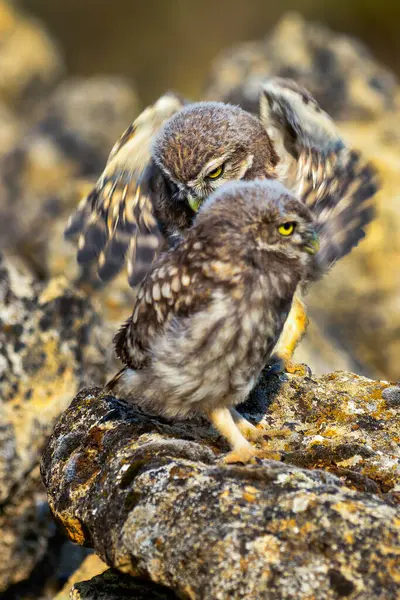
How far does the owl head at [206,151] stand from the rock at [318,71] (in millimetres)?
5631

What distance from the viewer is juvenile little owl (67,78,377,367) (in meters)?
5.13

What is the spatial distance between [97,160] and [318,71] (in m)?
5.10

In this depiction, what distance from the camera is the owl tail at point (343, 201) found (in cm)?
532

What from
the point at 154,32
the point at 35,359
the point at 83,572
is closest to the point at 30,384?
the point at 35,359

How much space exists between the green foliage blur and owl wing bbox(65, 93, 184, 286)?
21551mm

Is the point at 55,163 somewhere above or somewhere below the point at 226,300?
above

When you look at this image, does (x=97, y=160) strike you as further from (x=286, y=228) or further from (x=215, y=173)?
(x=286, y=228)

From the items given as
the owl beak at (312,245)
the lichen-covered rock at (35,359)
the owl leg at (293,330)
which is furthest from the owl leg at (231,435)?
the lichen-covered rock at (35,359)

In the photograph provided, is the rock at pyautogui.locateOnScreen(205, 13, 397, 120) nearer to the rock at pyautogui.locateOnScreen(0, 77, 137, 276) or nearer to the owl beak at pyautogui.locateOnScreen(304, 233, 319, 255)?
the rock at pyautogui.locateOnScreen(0, 77, 137, 276)

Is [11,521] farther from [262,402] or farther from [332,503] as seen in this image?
[332,503]

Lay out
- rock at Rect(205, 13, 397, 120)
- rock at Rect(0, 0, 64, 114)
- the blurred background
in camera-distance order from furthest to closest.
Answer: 1. rock at Rect(0, 0, 64, 114)
2. rock at Rect(205, 13, 397, 120)
3. the blurred background

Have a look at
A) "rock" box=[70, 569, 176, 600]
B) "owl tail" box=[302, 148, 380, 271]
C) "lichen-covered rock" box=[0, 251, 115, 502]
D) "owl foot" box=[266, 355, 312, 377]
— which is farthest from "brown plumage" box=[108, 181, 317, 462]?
"lichen-covered rock" box=[0, 251, 115, 502]

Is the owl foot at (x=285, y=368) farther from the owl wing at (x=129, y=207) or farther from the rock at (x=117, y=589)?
the rock at (x=117, y=589)

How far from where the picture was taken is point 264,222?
3629mm
